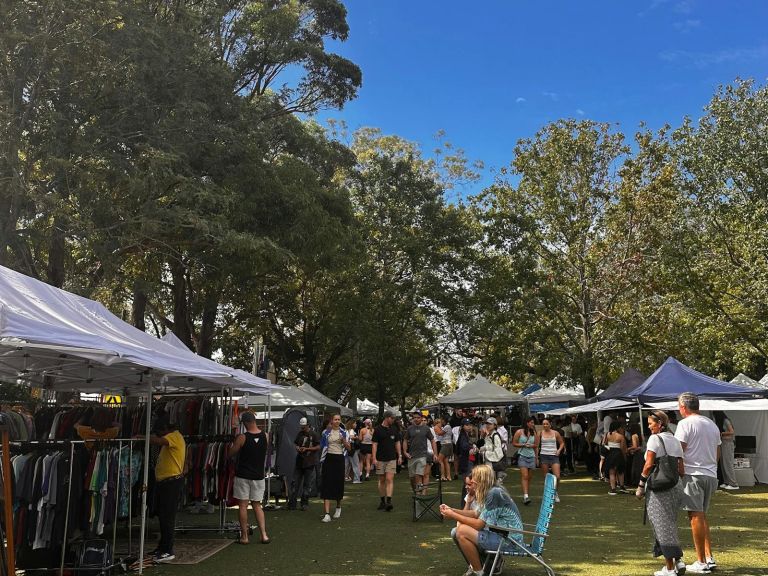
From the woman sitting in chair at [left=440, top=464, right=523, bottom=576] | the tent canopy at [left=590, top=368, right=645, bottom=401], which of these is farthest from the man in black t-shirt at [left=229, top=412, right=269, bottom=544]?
the tent canopy at [left=590, top=368, right=645, bottom=401]

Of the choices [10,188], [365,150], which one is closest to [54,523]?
[10,188]

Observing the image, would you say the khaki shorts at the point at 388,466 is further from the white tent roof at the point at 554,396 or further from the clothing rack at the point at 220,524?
the white tent roof at the point at 554,396

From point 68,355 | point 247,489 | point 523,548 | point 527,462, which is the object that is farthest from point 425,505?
point 68,355

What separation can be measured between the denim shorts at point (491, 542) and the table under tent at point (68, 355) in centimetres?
341

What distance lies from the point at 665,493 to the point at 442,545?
3054 mm

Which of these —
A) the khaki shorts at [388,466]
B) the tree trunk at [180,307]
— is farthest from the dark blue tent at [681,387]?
the tree trunk at [180,307]

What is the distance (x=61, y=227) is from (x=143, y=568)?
8.95 meters

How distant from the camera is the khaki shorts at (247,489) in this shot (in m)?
8.82

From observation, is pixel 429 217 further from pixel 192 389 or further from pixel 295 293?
pixel 192 389

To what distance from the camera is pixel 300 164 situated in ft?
64.7

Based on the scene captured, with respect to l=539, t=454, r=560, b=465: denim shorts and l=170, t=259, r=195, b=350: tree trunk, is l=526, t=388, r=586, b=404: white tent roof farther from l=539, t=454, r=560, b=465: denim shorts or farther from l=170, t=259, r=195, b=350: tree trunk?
l=539, t=454, r=560, b=465: denim shorts

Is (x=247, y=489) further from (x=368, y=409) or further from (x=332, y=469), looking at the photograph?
(x=368, y=409)

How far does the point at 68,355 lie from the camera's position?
6.89 m

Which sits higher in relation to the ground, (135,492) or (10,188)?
(10,188)
